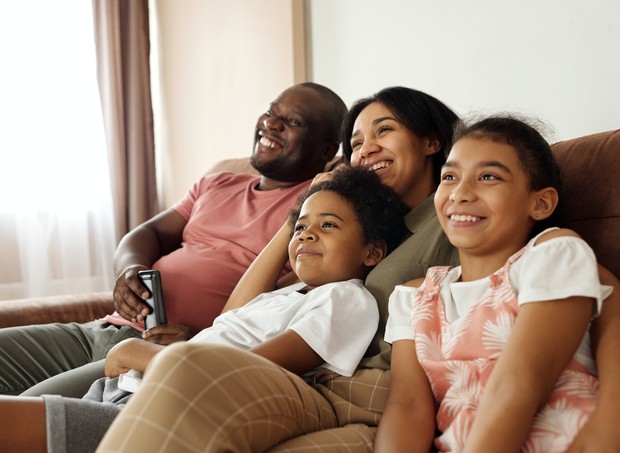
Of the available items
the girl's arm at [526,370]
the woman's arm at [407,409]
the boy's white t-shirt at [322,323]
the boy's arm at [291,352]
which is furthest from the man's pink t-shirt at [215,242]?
the girl's arm at [526,370]

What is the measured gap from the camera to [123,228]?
4.15 metres

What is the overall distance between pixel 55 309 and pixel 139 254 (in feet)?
0.99

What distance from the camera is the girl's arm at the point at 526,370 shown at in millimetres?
976

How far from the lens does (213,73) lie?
3.69 m

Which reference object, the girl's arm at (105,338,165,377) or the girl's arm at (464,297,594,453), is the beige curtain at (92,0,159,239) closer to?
the girl's arm at (105,338,165,377)

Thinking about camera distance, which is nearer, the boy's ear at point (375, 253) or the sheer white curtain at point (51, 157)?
the boy's ear at point (375, 253)

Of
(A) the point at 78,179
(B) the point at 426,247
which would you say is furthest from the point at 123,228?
(B) the point at 426,247

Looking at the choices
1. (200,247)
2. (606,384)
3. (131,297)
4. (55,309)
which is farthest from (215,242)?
(606,384)

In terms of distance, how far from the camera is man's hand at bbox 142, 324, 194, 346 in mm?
1815

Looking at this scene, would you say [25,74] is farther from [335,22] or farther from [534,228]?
[534,228]

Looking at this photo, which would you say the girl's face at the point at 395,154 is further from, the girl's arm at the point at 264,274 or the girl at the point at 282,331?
the girl's arm at the point at 264,274

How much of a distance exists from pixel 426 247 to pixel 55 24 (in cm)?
316

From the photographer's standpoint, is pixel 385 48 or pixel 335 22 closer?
pixel 385 48

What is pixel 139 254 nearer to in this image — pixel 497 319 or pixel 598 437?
pixel 497 319
